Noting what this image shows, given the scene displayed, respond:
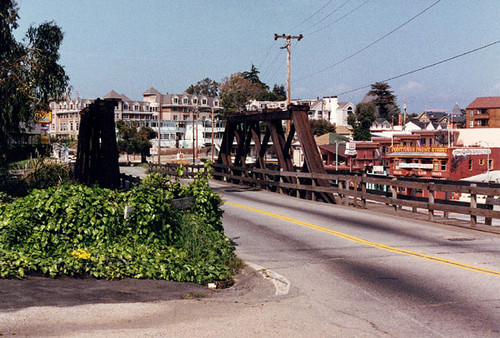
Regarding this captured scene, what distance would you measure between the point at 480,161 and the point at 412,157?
1088cm

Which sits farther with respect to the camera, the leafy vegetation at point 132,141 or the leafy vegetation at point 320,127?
A: the leafy vegetation at point 320,127

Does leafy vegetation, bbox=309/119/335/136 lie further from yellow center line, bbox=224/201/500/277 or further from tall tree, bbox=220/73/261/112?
yellow center line, bbox=224/201/500/277

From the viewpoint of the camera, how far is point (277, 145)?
92.7 feet

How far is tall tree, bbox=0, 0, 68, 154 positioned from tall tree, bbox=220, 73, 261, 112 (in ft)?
430

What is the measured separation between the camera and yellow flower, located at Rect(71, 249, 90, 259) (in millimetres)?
9305

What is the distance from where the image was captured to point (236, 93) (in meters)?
169

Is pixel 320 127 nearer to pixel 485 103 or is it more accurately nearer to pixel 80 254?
pixel 485 103

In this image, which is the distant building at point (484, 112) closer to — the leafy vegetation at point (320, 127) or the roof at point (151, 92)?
the leafy vegetation at point (320, 127)

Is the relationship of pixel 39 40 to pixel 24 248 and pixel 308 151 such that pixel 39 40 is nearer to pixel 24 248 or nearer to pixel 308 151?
pixel 308 151

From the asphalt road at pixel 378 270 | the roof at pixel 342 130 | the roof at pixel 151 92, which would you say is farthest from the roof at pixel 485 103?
the asphalt road at pixel 378 270

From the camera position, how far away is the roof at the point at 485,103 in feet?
418

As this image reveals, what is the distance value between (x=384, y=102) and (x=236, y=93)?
48.8 m

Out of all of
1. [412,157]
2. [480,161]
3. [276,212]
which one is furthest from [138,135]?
[276,212]

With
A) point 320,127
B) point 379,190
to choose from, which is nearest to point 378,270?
point 379,190
